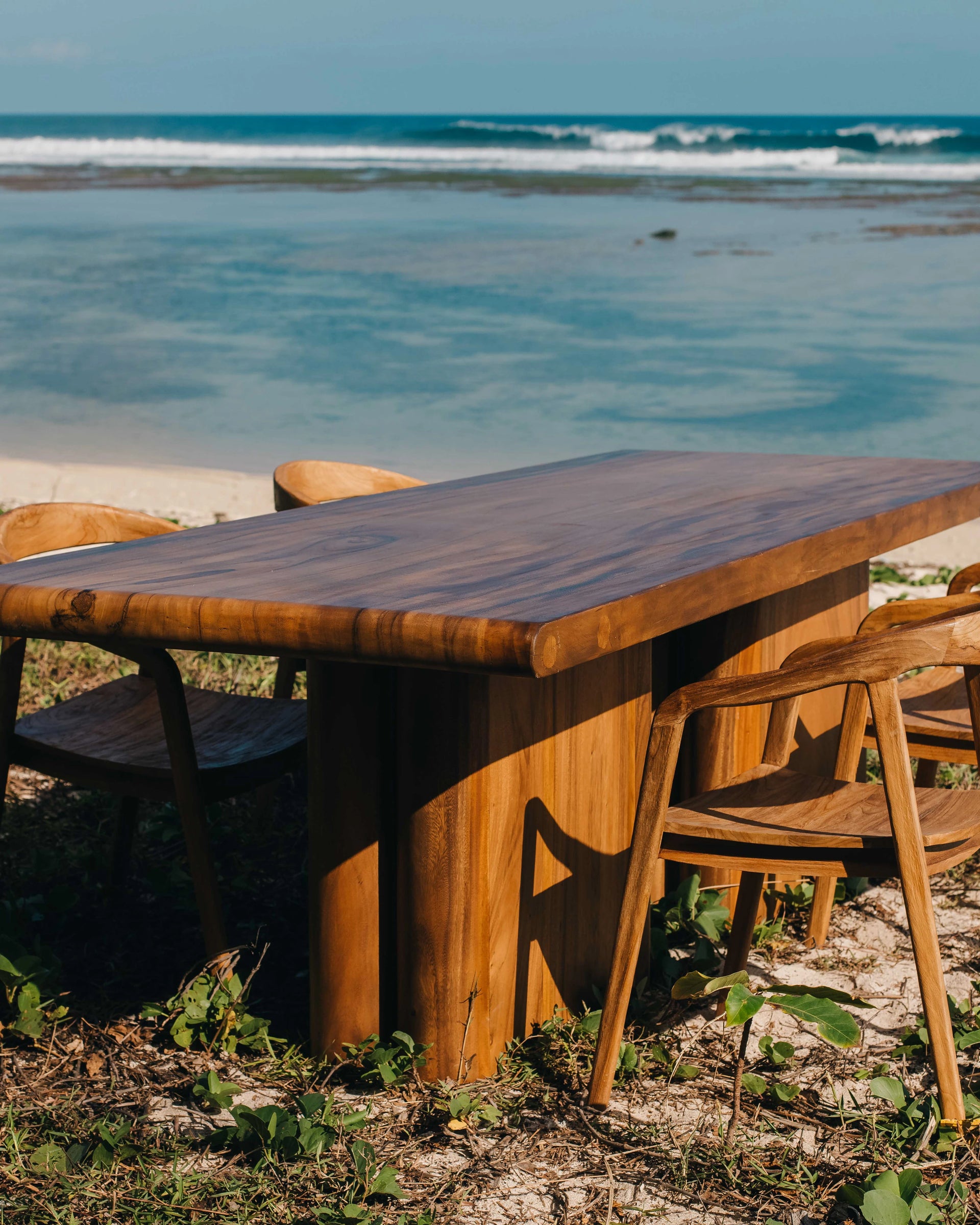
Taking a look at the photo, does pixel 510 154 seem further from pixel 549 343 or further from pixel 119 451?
pixel 119 451

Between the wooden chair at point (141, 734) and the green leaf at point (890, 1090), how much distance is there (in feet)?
3.79

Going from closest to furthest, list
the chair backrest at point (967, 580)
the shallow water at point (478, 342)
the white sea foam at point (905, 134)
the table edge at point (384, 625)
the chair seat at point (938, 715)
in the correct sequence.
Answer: the table edge at point (384, 625) → the chair seat at point (938, 715) → the chair backrest at point (967, 580) → the shallow water at point (478, 342) → the white sea foam at point (905, 134)

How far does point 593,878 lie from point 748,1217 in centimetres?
67

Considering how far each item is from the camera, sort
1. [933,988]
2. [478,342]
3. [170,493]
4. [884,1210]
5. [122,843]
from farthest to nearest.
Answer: [478,342], [170,493], [122,843], [933,988], [884,1210]

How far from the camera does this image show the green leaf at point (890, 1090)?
212 centimetres

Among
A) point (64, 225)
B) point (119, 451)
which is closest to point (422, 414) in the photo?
point (119, 451)

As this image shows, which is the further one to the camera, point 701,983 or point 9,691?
point 9,691

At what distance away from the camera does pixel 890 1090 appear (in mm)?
2125

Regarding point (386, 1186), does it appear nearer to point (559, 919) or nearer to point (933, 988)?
point (559, 919)

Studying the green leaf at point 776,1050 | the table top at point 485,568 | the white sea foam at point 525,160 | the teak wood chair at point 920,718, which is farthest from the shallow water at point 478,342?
the white sea foam at point 525,160

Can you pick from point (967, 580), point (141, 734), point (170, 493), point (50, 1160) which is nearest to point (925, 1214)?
point (50, 1160)

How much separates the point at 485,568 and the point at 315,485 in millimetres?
1846

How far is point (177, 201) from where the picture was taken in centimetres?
2828

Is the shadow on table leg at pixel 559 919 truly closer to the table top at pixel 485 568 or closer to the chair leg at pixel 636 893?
the chair leg at pixel 636 893
